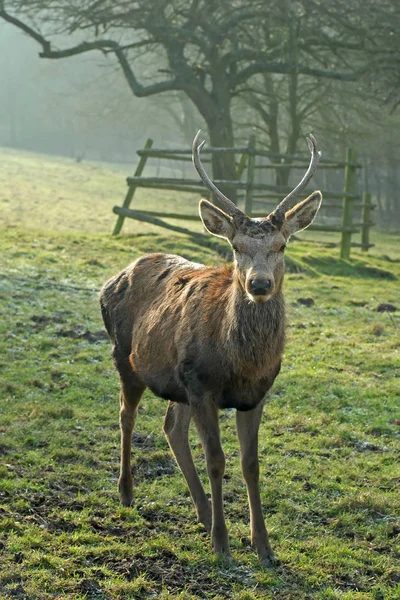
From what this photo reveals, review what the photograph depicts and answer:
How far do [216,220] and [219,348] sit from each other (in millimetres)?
897

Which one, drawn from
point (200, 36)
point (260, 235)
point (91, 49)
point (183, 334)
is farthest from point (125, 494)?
point (200, 36)

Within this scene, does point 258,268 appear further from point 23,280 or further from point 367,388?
point 23,280

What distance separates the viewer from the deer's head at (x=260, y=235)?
4824mm

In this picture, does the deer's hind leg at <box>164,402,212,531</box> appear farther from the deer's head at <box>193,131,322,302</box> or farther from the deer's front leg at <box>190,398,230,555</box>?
the deer's head at <box>193,131,322,302</box>

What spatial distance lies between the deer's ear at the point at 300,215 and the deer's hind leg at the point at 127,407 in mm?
1543

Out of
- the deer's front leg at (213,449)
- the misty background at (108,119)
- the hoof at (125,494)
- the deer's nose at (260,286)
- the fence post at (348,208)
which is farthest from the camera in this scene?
the misty background at (108,119)

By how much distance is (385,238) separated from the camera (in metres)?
31.3

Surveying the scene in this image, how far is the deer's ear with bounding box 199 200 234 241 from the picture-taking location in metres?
5.32

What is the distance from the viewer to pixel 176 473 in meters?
6.23

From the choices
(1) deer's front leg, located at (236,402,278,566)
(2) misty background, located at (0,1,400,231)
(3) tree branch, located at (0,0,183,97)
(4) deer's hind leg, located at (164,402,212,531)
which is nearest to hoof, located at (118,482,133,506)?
(4) deer's hind leg, located at (164,402,212,531)

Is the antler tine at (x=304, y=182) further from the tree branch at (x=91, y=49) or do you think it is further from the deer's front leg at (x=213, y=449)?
the tree branch at (x=91, y=49)

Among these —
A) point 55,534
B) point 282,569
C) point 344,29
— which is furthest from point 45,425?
point 344,29

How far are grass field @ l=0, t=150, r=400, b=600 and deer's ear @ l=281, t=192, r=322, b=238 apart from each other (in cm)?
191

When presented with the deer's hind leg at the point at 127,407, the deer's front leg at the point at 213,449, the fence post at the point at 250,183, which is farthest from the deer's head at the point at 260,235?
the fence post at the point at 250,183
